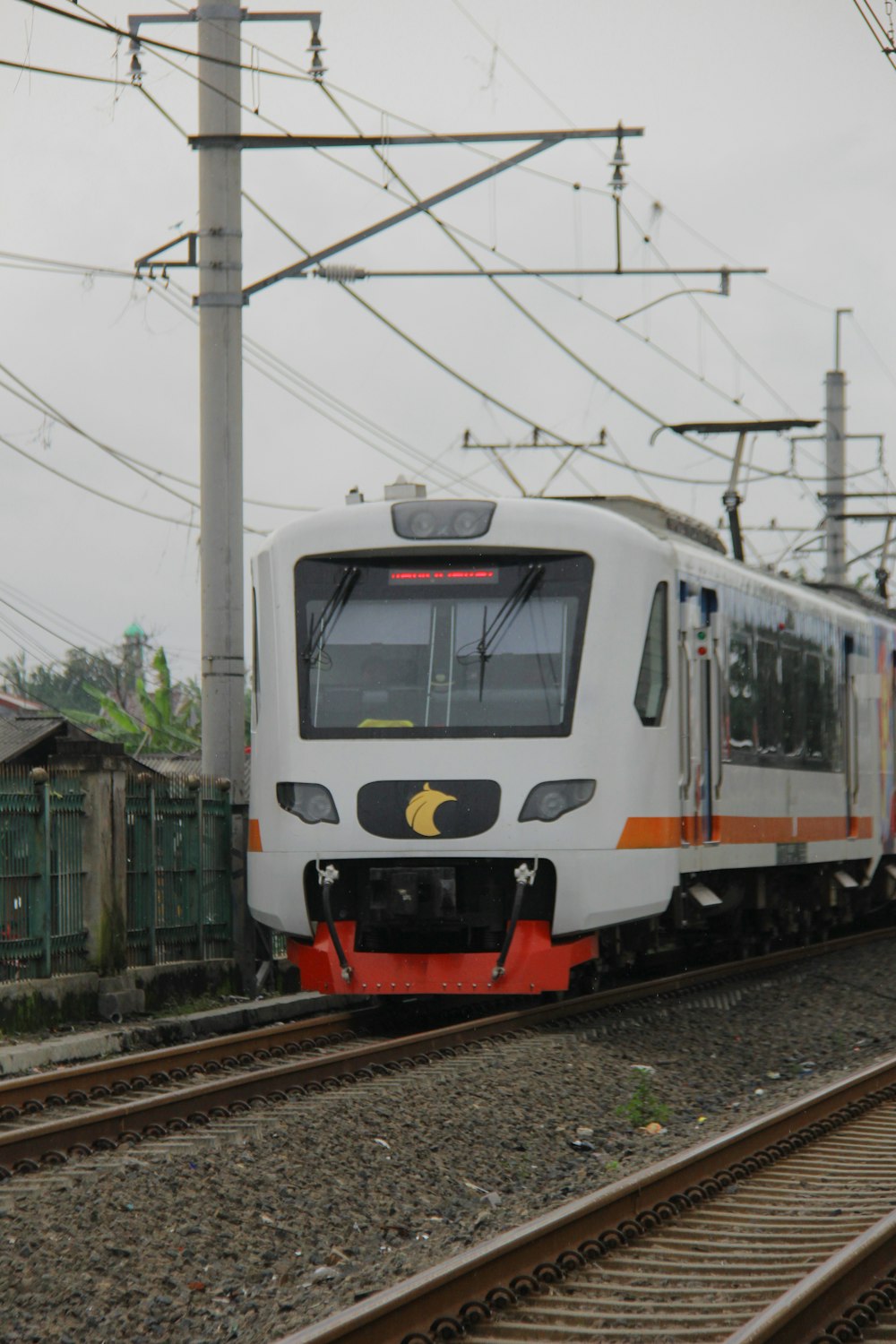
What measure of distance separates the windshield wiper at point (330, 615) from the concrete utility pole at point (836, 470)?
58.2ft

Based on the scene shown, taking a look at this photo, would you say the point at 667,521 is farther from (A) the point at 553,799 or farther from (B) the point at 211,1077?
(B) the point at 211,1077

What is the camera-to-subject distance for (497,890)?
10953 mm

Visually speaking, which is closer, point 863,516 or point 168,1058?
point 168,1058

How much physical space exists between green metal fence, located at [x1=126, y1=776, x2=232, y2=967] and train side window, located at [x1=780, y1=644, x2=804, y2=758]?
184 inches

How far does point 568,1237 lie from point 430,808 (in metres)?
4.98

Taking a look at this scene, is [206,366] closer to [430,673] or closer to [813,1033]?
[430,673]

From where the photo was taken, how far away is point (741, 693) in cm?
1386

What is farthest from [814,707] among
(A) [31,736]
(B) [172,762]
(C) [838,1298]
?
(B) [172,762]

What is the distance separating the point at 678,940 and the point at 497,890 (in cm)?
447

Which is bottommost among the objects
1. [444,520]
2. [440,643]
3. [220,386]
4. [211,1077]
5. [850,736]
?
[211,1077]

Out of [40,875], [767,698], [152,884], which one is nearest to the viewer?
[40,875]

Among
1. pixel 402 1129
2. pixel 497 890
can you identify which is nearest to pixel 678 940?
pixel 497 890

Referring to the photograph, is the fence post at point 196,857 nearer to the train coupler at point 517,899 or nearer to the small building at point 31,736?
the train coupler at point 517,899

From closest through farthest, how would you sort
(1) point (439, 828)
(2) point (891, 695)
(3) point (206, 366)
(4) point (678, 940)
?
(1) point (439, 828) → (3) point (206, 366) → (4) point (678, 940) → (2) point (891, 695)
